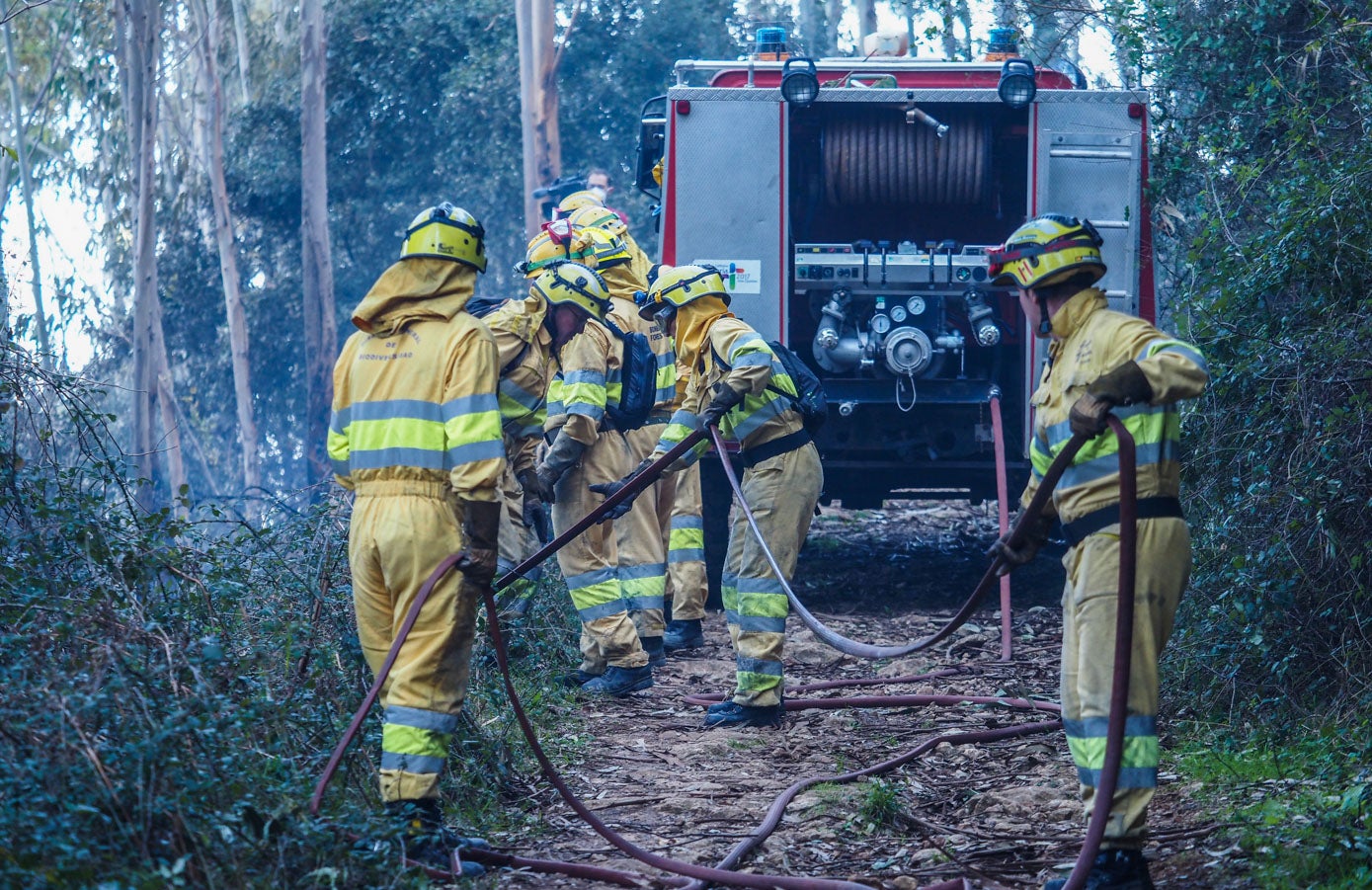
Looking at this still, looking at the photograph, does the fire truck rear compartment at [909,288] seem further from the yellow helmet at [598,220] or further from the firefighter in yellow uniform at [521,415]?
the firefighter in yellow uniform at [521,415]

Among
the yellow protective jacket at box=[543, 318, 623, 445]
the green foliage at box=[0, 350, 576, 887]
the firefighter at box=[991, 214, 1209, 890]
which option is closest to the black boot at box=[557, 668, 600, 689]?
the green foliage at box=[0, 350, 576, 887]

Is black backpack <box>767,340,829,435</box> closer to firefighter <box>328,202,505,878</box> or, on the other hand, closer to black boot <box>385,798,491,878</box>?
firefighter <box>328,202,505,878</box>

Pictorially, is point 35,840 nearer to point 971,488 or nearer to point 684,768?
point 684,768

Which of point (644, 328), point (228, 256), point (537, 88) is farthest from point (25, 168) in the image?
point (644, 328)

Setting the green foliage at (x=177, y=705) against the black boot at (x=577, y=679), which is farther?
the black boot at (x=577, y=679)

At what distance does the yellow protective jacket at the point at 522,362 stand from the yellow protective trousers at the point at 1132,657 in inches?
138

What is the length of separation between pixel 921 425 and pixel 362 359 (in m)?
5.17

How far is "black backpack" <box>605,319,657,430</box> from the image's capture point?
734cm

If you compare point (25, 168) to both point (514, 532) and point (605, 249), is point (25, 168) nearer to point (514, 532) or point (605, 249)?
point (605, 249)

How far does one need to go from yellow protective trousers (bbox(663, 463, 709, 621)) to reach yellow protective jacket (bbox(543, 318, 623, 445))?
1167 millimetres

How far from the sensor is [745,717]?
6.39 metres

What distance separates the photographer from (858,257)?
859 cm

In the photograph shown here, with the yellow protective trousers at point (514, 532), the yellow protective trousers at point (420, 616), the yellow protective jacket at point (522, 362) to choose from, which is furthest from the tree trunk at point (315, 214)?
the yellow protective trousers at point (420, 616)

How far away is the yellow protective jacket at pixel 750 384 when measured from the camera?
6254 mm
